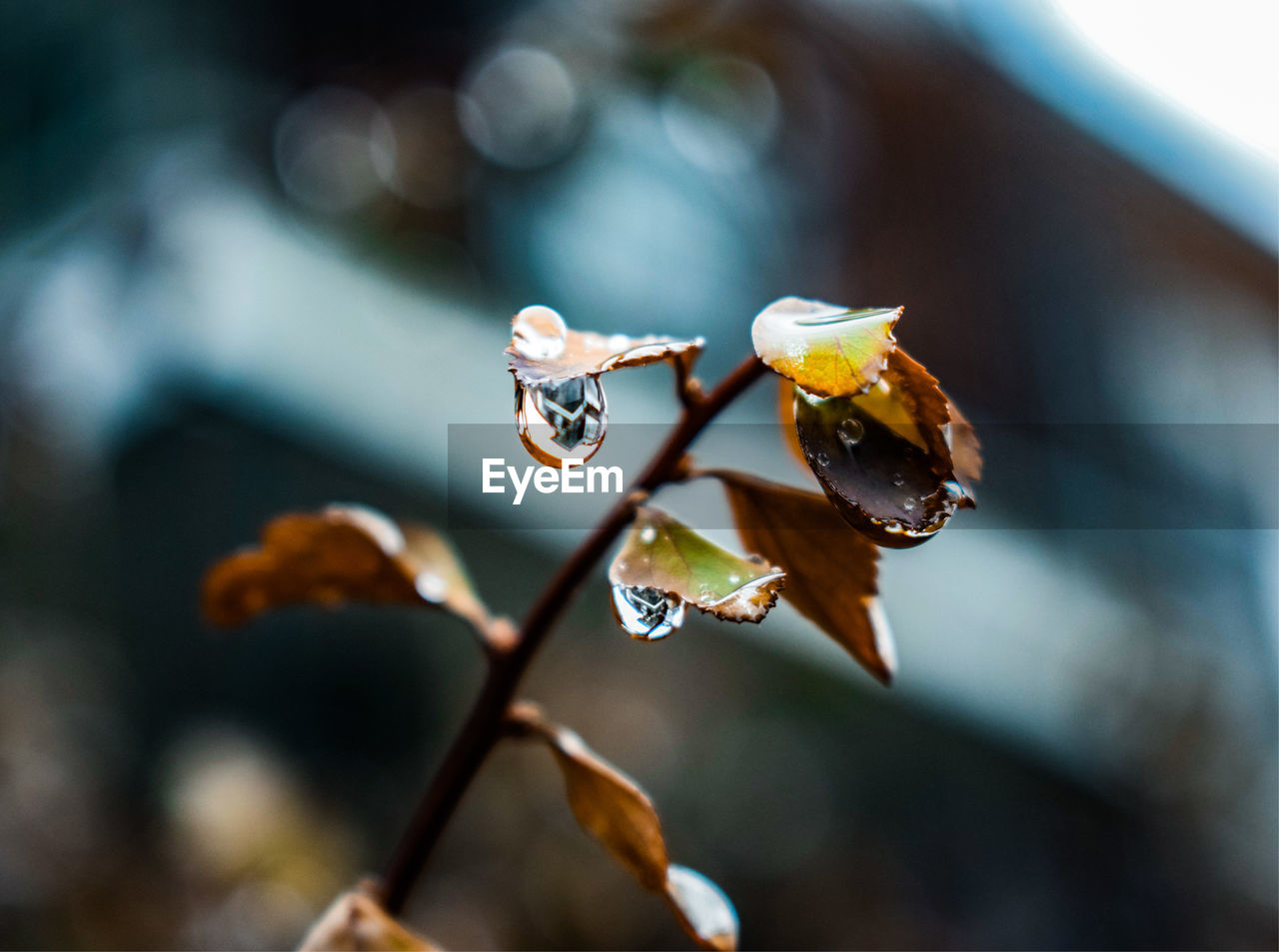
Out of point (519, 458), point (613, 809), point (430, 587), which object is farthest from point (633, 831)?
point (519, 458)

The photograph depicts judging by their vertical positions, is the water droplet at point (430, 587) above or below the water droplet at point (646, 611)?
below

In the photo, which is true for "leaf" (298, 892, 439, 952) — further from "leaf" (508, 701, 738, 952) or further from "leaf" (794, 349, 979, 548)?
"leaf" (794, 349, 979, 548)

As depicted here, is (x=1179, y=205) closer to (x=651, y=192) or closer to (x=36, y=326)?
(x=651, y=192)

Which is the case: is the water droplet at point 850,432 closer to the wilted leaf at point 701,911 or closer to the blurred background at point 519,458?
the wilted leaf at point 701,911

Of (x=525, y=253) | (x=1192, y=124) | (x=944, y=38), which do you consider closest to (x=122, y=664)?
(x=525, y=253)

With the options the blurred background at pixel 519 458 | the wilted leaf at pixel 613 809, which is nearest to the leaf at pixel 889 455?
the wilted leaf at pixel 613 809

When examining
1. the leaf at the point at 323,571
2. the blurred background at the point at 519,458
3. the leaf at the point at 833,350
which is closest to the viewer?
the leaf at the point at 833,350
